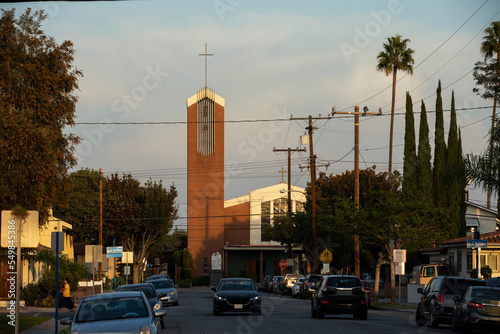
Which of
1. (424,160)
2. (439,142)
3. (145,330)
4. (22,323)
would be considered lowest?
(22,323)

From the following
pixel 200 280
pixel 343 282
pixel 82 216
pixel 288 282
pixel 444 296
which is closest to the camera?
pixel 444 296

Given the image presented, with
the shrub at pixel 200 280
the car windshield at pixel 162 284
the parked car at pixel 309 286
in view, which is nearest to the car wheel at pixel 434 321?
the car windshield at pixel 162 284

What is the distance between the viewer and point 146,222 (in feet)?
234

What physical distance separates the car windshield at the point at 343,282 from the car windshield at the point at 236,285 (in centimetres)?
390

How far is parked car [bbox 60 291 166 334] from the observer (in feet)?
44.3

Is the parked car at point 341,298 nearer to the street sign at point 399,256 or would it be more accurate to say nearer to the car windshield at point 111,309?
the street sign at point 399,256

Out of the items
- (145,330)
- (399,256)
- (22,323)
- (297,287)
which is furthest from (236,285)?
(297,287)

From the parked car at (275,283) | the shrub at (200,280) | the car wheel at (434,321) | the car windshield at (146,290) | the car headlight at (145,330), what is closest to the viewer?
the car headlight at (145,330)

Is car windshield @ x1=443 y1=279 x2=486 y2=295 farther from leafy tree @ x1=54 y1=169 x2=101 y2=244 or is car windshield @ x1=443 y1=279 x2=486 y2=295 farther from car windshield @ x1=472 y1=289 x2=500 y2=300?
leafy tree @ x1=54 y1=169 x2=101 y2=244

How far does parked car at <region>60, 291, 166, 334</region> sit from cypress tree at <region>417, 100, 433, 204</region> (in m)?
43.1

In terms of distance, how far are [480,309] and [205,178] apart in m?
63.3

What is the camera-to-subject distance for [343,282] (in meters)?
26.8

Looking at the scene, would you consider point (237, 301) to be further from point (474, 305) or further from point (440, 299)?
point (474, 305)

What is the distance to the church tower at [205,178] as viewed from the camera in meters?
82.4
